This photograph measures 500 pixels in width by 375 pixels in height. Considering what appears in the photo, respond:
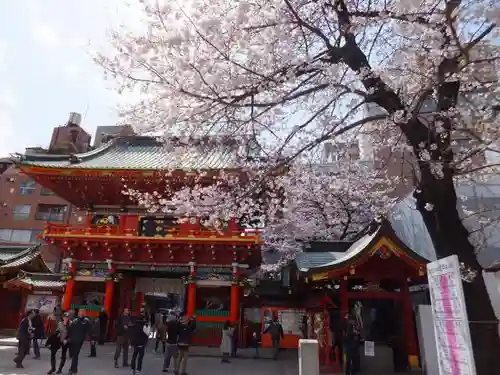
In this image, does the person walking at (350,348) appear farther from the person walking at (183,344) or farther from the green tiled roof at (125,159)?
the green tiled roof at (125,159)

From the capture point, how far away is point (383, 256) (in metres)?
10.7

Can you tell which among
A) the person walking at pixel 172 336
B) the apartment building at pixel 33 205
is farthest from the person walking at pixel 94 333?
the apartment building at pixel 33 205

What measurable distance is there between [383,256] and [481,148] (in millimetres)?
6438

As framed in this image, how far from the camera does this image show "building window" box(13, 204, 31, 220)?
36844 millimetres

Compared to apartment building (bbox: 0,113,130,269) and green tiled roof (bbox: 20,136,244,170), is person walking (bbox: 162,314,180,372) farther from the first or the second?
apartment building (bbox: 0,113,130,269)

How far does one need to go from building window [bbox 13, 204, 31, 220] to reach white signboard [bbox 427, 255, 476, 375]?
131 ft

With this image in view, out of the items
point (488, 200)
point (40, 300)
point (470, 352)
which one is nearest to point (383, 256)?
point (470, 352)

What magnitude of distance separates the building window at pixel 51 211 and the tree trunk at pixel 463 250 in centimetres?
3818

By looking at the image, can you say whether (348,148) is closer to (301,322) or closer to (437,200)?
(437,200)

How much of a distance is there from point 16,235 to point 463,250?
39.5 m

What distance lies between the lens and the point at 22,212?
37.1 m

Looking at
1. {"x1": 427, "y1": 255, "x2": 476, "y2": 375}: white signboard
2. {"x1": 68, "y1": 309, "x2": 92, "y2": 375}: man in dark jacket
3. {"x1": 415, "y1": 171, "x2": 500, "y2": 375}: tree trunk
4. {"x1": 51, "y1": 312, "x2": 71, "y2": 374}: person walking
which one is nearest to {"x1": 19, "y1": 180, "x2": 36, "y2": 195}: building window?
{"x1": 51, "y1": 312, "x2": 71, "y2": 374}: person walking

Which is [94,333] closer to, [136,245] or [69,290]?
[69,290]

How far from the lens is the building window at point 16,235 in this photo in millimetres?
35719
